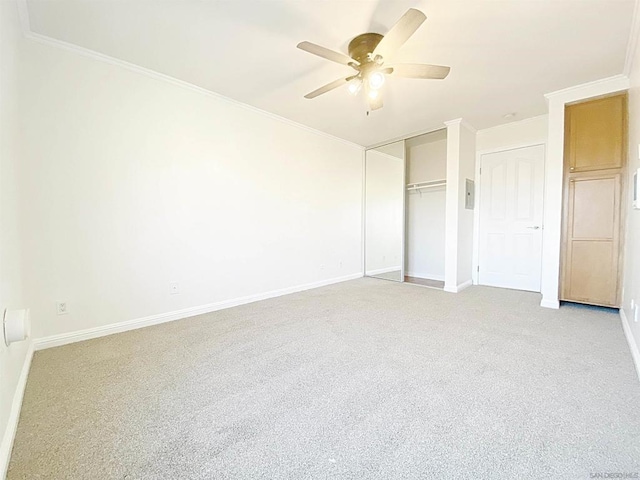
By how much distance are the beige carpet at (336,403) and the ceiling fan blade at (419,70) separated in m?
2.06

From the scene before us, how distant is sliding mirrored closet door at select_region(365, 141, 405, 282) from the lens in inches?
Answer: 208

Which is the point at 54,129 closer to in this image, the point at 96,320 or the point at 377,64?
the point at 96,320

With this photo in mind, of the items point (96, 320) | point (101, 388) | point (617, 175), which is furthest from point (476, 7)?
point (96, 320)

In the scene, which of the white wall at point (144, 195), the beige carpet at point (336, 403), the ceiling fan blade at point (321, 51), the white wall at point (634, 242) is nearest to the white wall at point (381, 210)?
the white wall at point (144, 195)

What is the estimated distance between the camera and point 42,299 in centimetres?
225

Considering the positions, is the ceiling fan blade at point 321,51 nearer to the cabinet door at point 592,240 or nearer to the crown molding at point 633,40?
the crown molding at point 633,40

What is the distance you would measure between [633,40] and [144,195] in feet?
14.0

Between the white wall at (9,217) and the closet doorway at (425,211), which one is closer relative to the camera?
the white wall at (9,217)

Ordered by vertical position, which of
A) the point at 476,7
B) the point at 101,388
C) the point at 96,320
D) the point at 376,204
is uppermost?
the point at 476,7

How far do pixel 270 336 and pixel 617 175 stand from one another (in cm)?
380

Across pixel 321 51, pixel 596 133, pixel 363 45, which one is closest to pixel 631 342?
pixel 596 133

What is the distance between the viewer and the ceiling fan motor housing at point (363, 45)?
2.15 meters

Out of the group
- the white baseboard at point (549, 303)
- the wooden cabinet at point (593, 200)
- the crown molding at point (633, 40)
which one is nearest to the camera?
the crown molding at point (633, 40)

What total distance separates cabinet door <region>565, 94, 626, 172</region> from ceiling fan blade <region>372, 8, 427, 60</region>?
2.55 meters
